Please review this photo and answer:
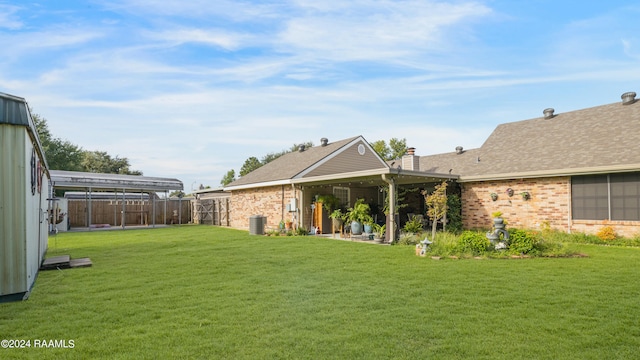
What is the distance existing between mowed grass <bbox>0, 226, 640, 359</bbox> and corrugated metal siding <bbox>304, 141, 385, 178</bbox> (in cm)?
1034

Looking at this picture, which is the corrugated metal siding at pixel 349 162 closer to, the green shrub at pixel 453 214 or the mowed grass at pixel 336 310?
the green shrub at pixel 453 214

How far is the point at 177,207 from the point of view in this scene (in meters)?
24.8

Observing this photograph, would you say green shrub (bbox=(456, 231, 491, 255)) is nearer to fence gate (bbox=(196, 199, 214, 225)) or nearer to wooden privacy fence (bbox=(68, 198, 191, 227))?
wooden privacy fence (bbox=(68, 198, 191, 227))

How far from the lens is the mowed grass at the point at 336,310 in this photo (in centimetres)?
338

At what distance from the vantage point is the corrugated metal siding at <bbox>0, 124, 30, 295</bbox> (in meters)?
5.06

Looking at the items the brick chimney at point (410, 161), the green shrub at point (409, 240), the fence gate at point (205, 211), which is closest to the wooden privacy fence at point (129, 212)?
the fence gate at point (205, 211)

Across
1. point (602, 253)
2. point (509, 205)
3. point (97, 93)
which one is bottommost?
point (602, 253)

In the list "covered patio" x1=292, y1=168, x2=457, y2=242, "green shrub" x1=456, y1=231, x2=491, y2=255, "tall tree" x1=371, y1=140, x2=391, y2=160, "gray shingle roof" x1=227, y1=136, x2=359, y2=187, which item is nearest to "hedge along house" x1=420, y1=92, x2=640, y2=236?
"covered patio" x1=292, y1=168, x2=457, y2=242

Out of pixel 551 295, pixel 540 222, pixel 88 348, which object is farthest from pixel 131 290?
pixel 540 222

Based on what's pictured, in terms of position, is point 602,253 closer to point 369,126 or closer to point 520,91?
point 520,91

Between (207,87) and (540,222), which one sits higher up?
(207,87)

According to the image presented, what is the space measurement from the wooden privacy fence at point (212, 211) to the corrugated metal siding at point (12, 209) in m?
17.1

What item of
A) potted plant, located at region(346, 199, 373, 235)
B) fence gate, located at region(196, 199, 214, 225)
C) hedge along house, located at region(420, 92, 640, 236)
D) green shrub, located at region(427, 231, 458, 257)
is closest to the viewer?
green shrub, located at region(427, 231, 458, 257)

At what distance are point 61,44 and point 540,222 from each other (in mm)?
16422
